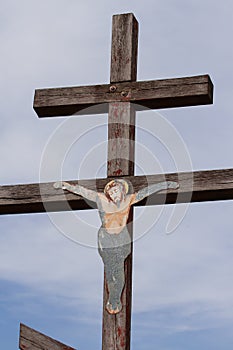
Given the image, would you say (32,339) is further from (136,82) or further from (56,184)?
(136,82)

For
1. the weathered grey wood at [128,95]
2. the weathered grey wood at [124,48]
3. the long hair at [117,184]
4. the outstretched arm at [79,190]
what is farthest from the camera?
the weathered grey wood at [124,48]

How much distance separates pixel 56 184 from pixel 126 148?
676mm

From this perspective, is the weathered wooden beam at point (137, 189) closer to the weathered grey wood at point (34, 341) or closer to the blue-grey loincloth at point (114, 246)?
the blue-grey loincloth at point (114, 246)

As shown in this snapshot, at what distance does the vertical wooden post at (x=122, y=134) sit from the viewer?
8766 mm

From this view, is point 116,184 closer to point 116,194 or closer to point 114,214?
point 116,194

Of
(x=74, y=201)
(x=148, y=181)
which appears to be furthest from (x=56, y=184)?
(x=148, y=181)

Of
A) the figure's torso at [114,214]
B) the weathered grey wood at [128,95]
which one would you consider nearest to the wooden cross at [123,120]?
the weathered grey wood at [128,95]

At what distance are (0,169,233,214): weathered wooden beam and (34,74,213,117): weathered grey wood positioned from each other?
2.18 ft

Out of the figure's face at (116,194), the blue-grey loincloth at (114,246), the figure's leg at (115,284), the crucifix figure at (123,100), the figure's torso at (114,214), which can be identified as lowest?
the figure's leg at (115,284)

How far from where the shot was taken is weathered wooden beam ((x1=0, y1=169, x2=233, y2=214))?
29.8 feet

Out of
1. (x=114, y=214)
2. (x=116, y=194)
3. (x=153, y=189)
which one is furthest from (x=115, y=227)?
(x=153, y=189)

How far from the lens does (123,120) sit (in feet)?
30.9

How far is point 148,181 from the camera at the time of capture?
9211 millimetres

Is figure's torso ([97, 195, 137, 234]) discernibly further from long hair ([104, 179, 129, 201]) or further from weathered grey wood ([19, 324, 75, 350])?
weathered grey wood ([19, 324, 75, 350])
